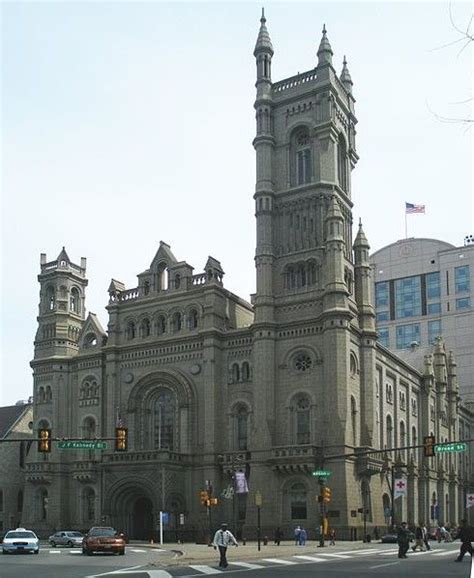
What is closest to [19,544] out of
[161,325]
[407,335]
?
[161,325]

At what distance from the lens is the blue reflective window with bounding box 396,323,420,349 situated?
13212cm

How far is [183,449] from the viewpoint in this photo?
7675 cm

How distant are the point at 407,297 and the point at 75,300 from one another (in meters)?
59.9

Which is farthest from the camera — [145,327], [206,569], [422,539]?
[145,327]

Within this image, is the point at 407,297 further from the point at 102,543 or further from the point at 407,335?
the point at 102,543

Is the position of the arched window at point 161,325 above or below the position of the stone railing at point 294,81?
below

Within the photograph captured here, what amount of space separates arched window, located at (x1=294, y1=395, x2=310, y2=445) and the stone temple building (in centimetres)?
11

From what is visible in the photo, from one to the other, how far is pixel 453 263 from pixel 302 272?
5902cm

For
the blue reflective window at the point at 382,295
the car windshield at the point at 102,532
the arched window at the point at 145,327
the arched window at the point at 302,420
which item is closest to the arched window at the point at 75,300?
the arched window at the point at 145,327

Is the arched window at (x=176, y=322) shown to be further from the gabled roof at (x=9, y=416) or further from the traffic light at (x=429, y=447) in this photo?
the traffic light at (x=429, y=447)

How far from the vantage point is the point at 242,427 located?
75.8 m

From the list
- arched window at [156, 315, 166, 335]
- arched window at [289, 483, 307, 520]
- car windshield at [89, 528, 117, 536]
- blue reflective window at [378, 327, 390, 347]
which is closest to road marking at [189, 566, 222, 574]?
car windshield at [89, 528, 117, 536]

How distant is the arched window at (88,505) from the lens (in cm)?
8106

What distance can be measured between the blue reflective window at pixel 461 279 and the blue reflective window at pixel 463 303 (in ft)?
3.88
